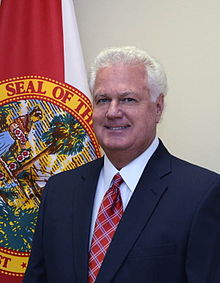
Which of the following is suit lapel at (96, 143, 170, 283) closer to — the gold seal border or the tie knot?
the tie knot

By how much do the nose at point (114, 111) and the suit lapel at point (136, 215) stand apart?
7.2 inches

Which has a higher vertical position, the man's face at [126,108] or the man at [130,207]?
the man's face at [126,108]

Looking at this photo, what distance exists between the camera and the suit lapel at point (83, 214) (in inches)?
41.3

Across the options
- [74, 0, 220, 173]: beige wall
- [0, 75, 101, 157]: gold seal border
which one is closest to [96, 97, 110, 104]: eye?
[0, 75, 101, 157]: gold seal border

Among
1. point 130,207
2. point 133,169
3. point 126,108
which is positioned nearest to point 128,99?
point 126,108

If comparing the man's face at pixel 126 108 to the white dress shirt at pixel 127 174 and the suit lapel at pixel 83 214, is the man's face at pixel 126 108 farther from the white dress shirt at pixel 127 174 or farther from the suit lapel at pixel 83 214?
the suit lapel at pixel 83 214

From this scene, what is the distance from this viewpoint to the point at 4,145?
1.49 meters

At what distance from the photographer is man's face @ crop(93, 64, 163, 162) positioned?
1.06 m

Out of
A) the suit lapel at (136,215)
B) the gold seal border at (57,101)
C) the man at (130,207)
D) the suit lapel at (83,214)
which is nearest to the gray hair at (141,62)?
the man at (130,207)

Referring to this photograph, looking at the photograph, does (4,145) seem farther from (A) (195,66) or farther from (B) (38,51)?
(A) (195,66)

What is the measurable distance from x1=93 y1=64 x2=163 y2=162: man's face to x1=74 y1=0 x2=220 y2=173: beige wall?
0.55 meters

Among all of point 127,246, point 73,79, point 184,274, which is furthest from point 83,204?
point 73,79

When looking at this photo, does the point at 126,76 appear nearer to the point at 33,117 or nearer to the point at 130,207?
the point at 130,207

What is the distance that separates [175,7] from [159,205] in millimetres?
987
